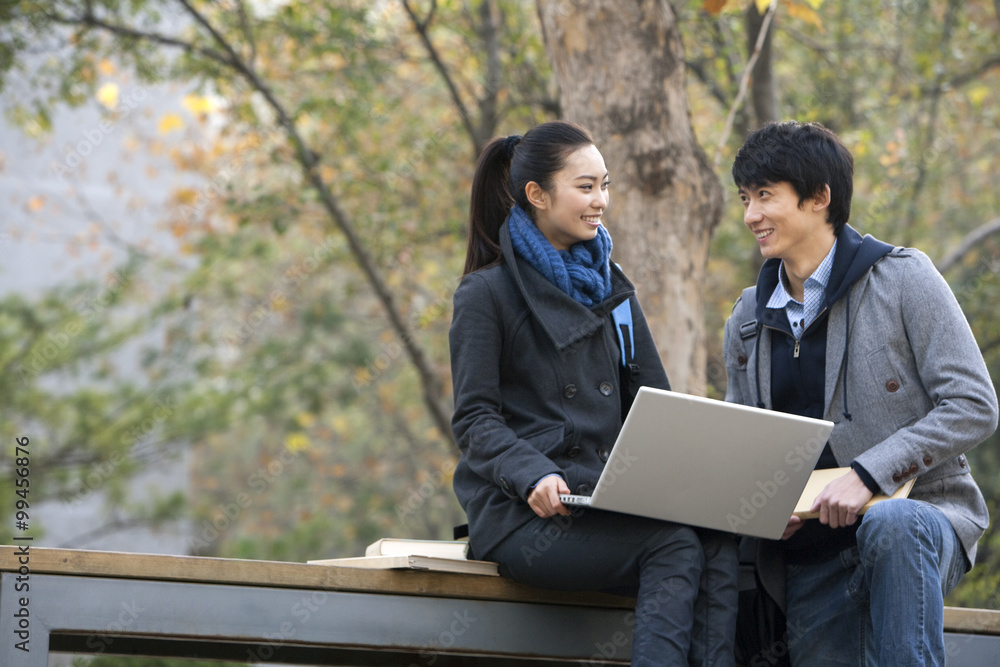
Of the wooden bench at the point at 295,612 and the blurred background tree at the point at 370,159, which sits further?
the blurred background tree at the point at 370,159

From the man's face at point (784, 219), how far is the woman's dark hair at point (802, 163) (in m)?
0.02

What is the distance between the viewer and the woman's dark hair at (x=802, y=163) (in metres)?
2.85

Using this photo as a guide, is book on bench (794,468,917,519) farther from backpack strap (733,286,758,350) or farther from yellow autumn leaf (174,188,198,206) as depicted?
yellow autumn leaf (174,188,198,206)

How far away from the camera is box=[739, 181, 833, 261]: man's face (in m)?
2.88

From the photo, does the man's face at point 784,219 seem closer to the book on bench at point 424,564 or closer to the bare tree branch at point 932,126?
the book on bench at point 424,564

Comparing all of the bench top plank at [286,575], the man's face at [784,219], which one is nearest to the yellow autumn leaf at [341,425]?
the bench top plank at [286,575]

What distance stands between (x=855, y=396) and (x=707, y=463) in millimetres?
565

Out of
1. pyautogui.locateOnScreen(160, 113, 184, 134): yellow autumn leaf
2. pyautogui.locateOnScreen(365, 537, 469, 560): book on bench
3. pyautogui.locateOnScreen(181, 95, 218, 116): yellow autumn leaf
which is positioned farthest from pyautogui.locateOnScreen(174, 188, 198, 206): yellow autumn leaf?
pyautogui.locateOnScreen(365, 537, 469, 560): book on bench

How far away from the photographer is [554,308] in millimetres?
2846

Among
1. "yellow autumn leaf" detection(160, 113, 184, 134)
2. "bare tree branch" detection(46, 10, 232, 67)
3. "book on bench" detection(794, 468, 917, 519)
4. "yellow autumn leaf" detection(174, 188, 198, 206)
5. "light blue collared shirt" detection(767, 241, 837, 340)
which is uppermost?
"yellow autumn leaf" detection(160, 113, 184, 134)

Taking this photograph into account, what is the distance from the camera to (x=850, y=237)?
2.91 metres

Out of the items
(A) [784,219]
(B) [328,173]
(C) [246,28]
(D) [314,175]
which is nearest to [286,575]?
(A) [784,219]

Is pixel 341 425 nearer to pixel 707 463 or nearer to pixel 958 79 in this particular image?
pixel 958 79

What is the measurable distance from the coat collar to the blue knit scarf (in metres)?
0.02
